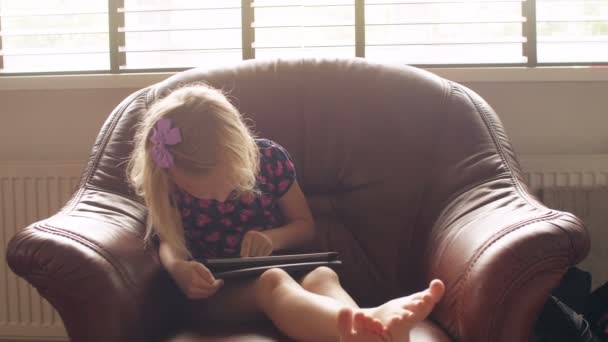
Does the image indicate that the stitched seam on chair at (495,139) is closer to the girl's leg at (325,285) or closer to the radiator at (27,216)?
the girl's leg at (325,285)

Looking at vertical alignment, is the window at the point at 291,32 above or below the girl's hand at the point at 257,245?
above

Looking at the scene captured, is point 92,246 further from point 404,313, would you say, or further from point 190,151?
point 404,313

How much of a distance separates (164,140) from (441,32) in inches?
46.2

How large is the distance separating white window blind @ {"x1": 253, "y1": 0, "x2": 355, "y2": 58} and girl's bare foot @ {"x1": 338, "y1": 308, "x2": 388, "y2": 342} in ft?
4.30

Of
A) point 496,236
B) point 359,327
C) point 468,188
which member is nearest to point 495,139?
point 468,188

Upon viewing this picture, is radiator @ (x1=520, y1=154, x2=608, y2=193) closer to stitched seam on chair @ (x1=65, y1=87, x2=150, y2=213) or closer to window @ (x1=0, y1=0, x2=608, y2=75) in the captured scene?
window @ (x1=0, y1=0, x2=608, y2=75)

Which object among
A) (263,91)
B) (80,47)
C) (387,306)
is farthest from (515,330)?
(80,47)

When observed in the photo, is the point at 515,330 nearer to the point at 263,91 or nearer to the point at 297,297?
the point at 297,297

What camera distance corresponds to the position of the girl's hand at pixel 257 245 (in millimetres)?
1535

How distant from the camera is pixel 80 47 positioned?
93.7 inches

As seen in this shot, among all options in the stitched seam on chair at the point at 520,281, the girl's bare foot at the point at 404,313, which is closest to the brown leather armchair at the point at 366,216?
the stitched seam on chair at the point at 520,281

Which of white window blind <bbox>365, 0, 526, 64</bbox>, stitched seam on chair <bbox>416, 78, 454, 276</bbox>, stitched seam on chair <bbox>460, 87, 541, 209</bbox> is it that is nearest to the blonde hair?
stitched seam on chair <bbox>416, 78, 454, 276</bbox>

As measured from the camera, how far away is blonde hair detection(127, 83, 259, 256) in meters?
1.45

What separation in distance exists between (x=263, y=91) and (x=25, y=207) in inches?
36.6
